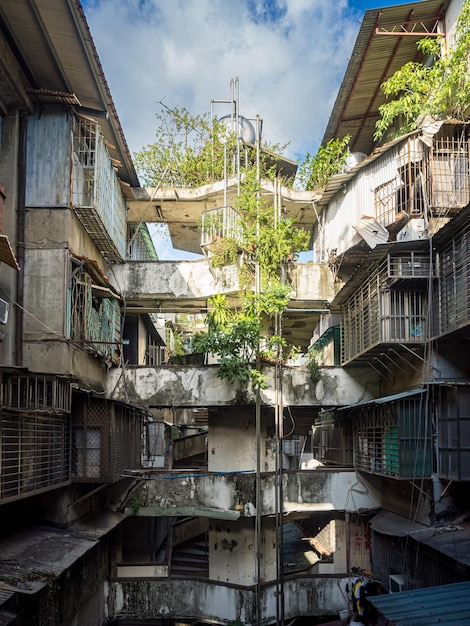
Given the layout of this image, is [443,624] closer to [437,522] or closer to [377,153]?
[437,522]

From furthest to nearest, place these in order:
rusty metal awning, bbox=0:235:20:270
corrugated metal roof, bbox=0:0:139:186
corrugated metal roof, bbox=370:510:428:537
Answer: corrugated metal roof, bbox=370:510:428:537
corrugated metal roof, bbox=0:0:139:186
rusty metal awning, bbox=0:235:20:270

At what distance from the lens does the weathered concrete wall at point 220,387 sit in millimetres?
16219

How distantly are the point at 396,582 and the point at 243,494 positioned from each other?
4523 millimetres

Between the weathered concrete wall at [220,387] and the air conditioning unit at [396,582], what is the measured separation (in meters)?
4.92

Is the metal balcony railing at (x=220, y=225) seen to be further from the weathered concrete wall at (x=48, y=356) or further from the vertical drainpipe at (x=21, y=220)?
the weathered concrete wall at (x=48, y=356)

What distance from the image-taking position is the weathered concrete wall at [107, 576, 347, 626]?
15539mm

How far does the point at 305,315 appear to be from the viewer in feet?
63.3

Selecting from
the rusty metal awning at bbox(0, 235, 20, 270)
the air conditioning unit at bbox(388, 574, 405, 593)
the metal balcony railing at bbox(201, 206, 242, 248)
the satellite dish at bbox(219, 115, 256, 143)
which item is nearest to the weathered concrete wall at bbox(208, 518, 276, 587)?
the air conditioning unit at bbox(388, 574, 405, 593)

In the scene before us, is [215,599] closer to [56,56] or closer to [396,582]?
[396,582]

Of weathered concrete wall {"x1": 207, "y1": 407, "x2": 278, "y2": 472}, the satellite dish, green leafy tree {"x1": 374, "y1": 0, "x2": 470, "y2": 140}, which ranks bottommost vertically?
weathered concrete wall {"x1": 207, "y1": 407, "x2": 278, "y2": 472}

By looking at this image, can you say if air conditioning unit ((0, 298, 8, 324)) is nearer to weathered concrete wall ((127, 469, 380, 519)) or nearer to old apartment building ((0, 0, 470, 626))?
old apartment building ((0, 0, 470, 626))

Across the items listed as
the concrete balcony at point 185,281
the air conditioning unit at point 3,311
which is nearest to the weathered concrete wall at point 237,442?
the concrete balcony at point 185,281

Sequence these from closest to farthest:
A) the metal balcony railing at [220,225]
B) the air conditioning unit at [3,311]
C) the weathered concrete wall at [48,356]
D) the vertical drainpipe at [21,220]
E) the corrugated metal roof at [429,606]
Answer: the corrugated metal roof at [429,606], the air conditioning unit at [3,311], the weathered concrete wall at [48,356], the vertical drainpipe at [21,220], the metal balcony railing at [220,225]

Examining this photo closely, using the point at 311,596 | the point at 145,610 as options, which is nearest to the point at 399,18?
the point at 311,596
